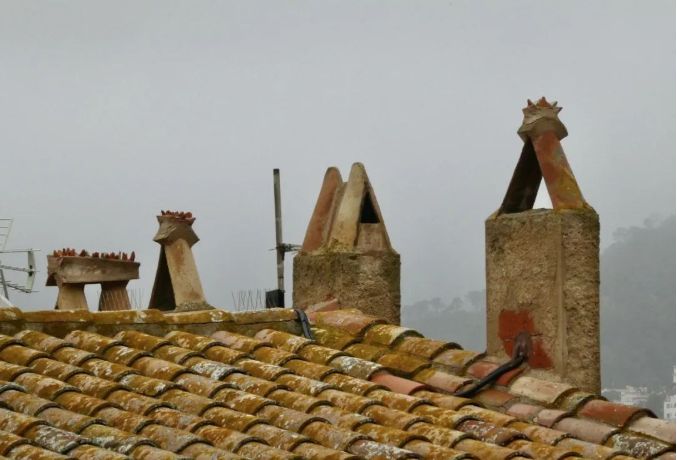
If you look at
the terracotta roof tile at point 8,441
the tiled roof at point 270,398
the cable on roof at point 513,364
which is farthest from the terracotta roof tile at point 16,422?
the cable on roof at point 513,364

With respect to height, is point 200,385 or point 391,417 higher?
point 200,385

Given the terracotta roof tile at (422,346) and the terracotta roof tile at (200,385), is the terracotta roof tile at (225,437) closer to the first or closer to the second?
the terracotta roof tile at (200,385)

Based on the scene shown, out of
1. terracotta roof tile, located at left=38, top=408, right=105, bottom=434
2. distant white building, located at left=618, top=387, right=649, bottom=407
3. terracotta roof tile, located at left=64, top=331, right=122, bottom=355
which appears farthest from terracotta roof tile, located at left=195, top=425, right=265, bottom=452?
distant white building, located at left=618, top=387, right=649, bottom=407

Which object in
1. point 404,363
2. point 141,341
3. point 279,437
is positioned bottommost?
point 279,437

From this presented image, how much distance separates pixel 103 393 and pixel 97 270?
20.1 feet

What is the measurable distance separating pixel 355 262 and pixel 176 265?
2.32 m

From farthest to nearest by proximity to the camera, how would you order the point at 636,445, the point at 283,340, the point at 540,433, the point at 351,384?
the point at 283,340, the point at 351,384, the point at 636,445, the point at 540,433

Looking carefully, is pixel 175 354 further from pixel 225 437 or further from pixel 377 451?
pixel 377 451

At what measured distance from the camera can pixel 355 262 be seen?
12789 millimetres

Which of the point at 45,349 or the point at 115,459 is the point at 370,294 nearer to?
the point at 45,349

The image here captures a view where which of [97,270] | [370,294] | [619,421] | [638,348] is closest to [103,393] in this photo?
[619,421]

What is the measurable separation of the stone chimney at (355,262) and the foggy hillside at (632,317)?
67211 millimetres

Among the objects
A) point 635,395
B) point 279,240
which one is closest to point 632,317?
point 635,395

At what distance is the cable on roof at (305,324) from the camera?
37.2 feet
